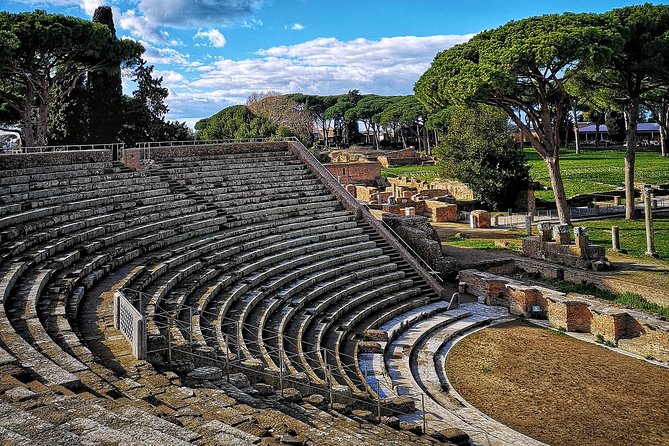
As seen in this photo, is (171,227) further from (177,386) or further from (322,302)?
(177,386)

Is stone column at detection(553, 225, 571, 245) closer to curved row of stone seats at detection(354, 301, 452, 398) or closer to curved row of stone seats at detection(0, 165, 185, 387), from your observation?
curved row of stone seats at detection(354, 301, 452, 398)

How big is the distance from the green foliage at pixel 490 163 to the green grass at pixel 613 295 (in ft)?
56.5

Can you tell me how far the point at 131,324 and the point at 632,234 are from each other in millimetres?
24899

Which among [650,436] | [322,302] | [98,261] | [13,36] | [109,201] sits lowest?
[650,436]

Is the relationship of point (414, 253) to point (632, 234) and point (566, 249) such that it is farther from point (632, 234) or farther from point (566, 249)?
point (632, 234)

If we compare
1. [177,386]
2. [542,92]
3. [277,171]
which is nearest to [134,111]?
[277,171]

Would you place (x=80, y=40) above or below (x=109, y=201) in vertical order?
above

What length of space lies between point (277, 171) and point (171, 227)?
310 inches

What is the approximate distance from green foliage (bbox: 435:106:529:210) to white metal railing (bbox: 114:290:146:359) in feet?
97.9

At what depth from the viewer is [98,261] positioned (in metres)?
12.8

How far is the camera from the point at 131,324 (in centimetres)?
868

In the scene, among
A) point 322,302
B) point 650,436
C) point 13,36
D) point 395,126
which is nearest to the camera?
point 650,436

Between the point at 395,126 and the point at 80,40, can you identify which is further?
the point at 395,126

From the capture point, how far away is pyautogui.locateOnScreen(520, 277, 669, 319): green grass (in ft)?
54.7
